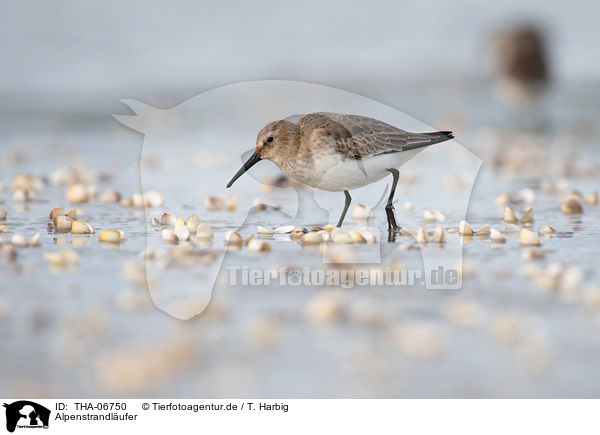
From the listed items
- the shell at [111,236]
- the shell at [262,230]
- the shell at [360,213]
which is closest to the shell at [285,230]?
the shell at [262,230]

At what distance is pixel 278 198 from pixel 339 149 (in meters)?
1.40

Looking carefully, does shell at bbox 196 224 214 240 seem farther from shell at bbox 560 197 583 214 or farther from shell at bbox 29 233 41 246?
shell at bbox 560 197 583 214

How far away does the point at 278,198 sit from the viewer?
226 inches

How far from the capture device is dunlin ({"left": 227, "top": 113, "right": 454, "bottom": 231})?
441 centimetres

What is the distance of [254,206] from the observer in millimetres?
5367

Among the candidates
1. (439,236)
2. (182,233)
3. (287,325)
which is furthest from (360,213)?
(287,325)

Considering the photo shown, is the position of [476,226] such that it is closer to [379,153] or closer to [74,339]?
[379,153]

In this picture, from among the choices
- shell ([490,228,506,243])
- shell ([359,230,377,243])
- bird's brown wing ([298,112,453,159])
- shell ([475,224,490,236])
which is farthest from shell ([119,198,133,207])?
shell ([490,228,506,243])

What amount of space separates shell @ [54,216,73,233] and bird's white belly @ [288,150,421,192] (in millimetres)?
1272

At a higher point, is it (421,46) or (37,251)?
(421,46)

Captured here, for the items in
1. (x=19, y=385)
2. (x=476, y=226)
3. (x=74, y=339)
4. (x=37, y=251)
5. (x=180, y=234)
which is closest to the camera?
(x=19, y=385)

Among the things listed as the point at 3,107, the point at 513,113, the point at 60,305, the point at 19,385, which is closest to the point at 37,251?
the point at 60,305

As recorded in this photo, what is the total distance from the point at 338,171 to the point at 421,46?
982 cm

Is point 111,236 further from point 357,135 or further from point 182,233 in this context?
point 357,135
